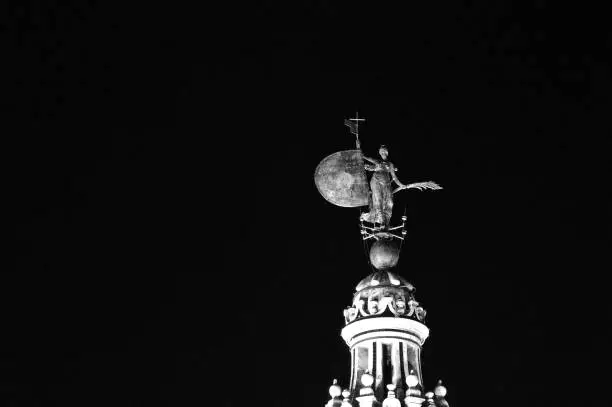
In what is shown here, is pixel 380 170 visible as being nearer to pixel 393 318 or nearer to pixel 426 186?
pixel 426 186

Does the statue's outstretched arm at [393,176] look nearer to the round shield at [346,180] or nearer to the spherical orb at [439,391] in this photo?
the round shield at [346,180]

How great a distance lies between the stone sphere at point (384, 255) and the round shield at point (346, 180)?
129 cm

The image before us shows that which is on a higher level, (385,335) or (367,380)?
(385,335)

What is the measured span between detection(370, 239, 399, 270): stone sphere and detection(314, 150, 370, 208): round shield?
1289 millimetres

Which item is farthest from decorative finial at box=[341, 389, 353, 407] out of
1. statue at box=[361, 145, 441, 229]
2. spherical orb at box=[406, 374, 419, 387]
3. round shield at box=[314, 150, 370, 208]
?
round shield at box=[314, 150, 370, 208]

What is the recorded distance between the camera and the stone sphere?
31609 mm

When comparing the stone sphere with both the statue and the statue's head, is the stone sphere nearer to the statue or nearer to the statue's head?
the statue

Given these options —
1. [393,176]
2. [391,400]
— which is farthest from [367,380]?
[393,176]

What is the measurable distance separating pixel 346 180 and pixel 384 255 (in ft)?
6.51

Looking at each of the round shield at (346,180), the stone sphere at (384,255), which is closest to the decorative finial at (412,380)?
the stone sphere at (384,255)

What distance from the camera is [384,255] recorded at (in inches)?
1245

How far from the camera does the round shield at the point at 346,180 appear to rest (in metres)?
32.4

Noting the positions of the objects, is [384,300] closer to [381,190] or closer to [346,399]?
[346,399]

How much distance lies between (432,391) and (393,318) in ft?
5.68
